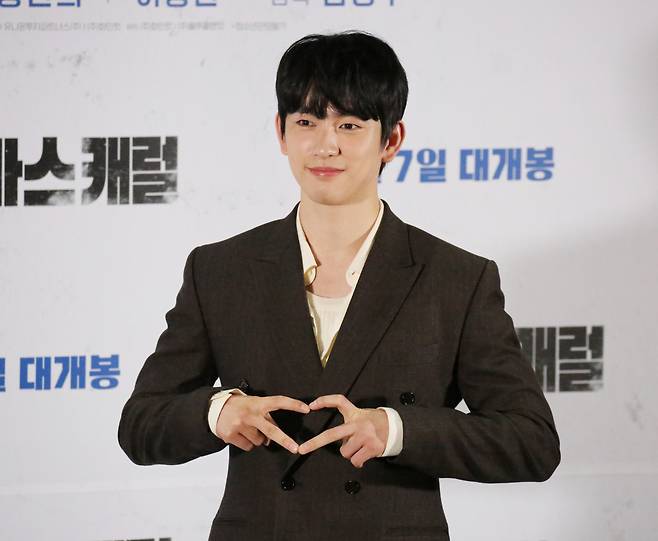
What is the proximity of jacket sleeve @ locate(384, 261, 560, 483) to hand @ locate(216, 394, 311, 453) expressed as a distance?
136 mm

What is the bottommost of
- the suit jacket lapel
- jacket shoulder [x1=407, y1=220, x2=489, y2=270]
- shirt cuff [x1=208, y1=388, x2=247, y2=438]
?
shirt cuff [x1=208, y1=388, x2=247, y2=438]

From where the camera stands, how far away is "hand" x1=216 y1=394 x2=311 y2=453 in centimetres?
118

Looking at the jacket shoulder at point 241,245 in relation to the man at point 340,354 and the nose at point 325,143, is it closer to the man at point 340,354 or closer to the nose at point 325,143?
the man at point 340,354

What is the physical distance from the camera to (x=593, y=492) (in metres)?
2.55

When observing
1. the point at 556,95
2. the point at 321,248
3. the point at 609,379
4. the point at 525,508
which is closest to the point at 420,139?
the point at 556,95

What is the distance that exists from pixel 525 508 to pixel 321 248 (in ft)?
4.63

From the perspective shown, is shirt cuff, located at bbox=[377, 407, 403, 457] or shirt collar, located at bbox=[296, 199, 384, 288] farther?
shirt collar, located at bbox=[296, 199, 384, 288]

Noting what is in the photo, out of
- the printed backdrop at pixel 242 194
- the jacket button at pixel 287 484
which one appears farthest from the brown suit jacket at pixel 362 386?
the printed backdrop at pixel 242 194

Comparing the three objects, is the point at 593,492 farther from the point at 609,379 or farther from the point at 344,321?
the point at 344,321

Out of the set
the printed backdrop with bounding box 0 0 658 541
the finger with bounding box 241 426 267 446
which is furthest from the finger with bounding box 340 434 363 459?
the printed backdrop with bounding box 0 0 658 541

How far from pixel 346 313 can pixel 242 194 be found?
1.15 meters

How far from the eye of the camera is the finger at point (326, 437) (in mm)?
1163

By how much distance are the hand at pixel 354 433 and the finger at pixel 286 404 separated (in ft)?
0.03

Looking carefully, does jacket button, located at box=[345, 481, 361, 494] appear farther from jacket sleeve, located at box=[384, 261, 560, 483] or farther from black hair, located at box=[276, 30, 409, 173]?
black hair, located at box=[276, 30, 409, 173]
